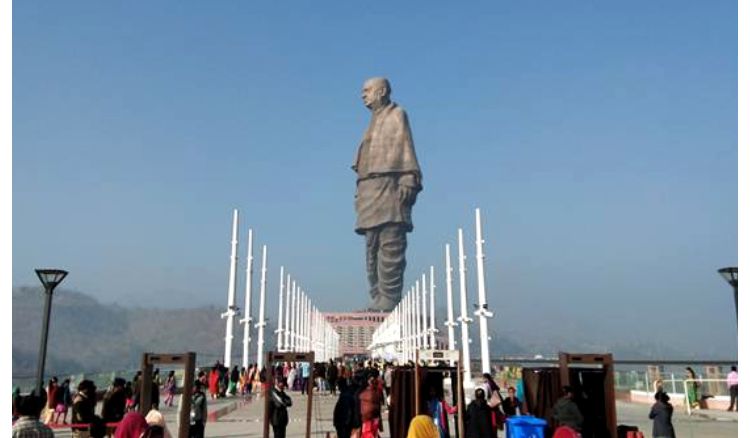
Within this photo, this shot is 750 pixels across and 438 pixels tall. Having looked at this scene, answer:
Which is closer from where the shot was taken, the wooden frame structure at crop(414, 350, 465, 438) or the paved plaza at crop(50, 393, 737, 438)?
the wooden frame structure at crop(414, 350, 465, 438)

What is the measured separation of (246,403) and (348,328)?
89.5 meters

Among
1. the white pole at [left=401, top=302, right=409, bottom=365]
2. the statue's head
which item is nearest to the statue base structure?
the statue's head

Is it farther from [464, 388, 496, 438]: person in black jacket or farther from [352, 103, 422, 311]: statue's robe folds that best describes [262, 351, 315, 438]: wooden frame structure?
[352, 103, 422, 311]: statue's robe folds

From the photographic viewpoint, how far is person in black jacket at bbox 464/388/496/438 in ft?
33.9

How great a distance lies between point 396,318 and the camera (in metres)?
70.1

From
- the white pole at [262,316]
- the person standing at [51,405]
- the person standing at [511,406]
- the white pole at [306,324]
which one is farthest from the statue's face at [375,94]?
the person standing at [511,406]

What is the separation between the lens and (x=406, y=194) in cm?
10200

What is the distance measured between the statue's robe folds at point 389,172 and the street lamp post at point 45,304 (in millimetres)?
85090

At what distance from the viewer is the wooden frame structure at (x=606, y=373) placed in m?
9.27

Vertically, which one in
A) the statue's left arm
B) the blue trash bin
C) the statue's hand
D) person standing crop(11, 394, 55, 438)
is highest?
the statue's left arm

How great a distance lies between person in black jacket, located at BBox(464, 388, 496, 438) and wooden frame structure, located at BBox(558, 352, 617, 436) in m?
1.37

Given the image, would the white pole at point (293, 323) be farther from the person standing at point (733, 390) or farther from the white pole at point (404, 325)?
the person standing at point (733, 390)

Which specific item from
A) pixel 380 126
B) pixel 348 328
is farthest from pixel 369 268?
pixel 380 126

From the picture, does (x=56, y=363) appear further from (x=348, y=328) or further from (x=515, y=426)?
(x=515, y=426)
